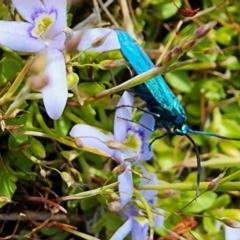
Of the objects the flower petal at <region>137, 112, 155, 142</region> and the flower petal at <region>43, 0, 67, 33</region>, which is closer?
the flower petal at <region>43, 0, 67, 33</region>

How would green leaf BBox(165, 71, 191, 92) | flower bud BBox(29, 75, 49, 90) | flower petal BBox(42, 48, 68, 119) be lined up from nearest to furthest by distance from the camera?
flower bud BBox(29, 75, 49, 90)
flower petal BBox(42, 48, 68, 119)
green leaf BBox(165, 71, 191, 92)

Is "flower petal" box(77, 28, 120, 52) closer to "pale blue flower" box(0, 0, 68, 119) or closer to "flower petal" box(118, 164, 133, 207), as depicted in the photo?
"pale blue flower" box(0, 0, 68, 119)

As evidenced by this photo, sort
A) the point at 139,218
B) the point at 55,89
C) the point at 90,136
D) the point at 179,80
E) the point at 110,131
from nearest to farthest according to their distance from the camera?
the point at 55,89
the point at 90,136
the point at 139,218
the point at 110,131
the point at 179,80

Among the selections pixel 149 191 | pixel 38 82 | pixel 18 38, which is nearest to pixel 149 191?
pixel 149 191

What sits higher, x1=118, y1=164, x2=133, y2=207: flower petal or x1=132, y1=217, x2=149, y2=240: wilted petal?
x1=118, y1=164, x2=133, y2=207: flower petal

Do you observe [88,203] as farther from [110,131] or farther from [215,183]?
[215,183]

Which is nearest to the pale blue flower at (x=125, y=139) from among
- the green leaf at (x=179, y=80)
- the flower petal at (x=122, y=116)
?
the flower petal at (x=122, y=116)

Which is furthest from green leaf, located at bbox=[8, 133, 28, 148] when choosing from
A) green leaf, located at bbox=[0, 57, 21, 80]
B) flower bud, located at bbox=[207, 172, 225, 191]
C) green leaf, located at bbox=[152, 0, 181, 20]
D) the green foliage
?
green leaf, located at bbox=[152, 0, 181, 20]
